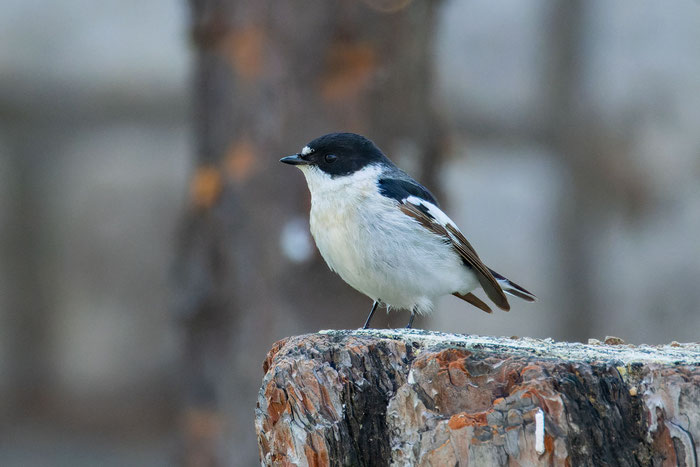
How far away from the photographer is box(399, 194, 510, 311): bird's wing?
4.15m

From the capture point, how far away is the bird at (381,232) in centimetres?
397

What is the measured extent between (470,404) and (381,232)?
1.61m

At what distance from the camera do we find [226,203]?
17.0 feet

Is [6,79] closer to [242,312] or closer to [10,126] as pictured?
[10,126]

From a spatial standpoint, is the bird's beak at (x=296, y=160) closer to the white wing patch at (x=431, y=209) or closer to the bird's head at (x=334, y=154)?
the bird's head at (x=334, y=154)

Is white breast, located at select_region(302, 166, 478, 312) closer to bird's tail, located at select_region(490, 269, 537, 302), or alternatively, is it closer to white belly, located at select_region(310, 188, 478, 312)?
white belly, located at select_region(310, 188, 478, 312)

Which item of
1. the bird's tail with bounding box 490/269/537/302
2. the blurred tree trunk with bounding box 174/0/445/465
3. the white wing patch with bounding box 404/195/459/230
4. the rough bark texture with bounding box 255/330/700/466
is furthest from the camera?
the blurred tree trunk with bounding box 174/0/445/465

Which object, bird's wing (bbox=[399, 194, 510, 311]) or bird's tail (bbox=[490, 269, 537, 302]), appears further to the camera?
bird's tail (bbox=[490, 269, 537, 302])

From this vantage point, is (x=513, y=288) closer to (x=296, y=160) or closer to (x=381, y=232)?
(x=381, y=232)

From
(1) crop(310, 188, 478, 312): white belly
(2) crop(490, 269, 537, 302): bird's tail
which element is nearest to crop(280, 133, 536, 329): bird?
(1) crop(310, 188, 478, 312): white belly

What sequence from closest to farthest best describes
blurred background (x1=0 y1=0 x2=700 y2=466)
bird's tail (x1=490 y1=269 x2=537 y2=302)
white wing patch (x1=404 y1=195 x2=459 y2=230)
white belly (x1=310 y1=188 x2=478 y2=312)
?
white belly (x1=310 y1=188 x2=478 y2=312), white wing patch (x1=404 y1=195 x2=459 y2=230), bird's tail (x1=490 y1=269 x2=537 y2=302), blurred background (x1=0 y1=0 x2=700 y2=466)

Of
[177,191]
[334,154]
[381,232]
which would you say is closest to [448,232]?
[381,232]

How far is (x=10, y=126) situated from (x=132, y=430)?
296 centimetres

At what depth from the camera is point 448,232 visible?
4.25m
